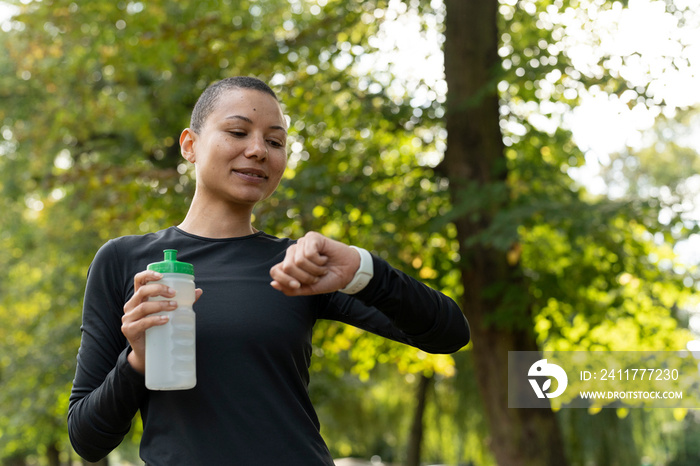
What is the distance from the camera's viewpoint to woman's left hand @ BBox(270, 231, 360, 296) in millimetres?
1521

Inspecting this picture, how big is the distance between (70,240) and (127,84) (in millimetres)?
2623

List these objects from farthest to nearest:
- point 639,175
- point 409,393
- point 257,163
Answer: point 639,175, point 409,393, point 257,163

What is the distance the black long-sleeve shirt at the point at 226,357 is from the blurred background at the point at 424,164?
440 centimetres

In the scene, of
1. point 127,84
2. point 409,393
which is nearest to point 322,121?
point 127,84

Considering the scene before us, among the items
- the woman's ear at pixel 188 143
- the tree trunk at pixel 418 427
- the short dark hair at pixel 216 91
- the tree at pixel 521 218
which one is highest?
the tree at pixel 521 218

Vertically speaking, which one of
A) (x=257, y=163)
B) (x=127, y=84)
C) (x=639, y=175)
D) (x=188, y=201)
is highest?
(x=639, y=175)

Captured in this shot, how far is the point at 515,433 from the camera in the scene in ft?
23.3

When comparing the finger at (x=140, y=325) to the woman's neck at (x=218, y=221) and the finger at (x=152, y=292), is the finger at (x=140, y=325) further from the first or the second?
the woman's neck at (x=218, y=221)

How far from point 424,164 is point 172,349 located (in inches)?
285

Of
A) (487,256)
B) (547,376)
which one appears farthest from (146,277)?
(547,376)

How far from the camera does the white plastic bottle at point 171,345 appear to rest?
5.16ft

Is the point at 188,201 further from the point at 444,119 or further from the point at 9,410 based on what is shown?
the point at 9,410

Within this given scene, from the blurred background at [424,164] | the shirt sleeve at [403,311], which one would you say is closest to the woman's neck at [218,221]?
the shirt sleeve at [403,311]

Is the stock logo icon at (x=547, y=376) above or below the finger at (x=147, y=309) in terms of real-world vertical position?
above
